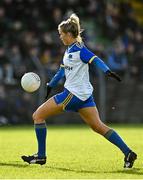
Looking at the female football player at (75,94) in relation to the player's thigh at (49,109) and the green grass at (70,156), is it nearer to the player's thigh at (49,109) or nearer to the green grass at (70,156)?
the player's thigh at (49,109)

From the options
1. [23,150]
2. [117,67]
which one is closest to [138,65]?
[117,67]

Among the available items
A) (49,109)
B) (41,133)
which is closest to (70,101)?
(49,109)

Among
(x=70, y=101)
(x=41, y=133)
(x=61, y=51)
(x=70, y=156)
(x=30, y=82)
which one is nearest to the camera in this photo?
(x=70, y=101)

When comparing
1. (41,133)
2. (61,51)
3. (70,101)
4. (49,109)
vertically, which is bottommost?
(41,133)

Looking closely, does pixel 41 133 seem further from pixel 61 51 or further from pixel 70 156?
pixel 61 51

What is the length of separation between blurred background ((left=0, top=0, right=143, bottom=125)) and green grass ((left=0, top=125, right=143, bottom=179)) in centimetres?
363

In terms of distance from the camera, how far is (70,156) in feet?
42.6

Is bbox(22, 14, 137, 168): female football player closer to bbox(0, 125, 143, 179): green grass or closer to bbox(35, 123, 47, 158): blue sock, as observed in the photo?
bbox(35, 123, 47, 158): blue sock

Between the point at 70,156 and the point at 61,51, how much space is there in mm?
11770

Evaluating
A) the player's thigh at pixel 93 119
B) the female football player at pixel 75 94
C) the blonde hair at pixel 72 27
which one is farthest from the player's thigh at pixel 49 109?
the blonde hair at pixel 72 27

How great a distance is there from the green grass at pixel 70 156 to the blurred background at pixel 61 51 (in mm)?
3633

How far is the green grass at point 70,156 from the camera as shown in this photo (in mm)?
10133

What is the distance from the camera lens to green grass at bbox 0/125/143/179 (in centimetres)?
1013

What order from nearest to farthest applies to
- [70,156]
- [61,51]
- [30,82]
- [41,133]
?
[41,133] → [30,82] → [70,156] → [61,51]
